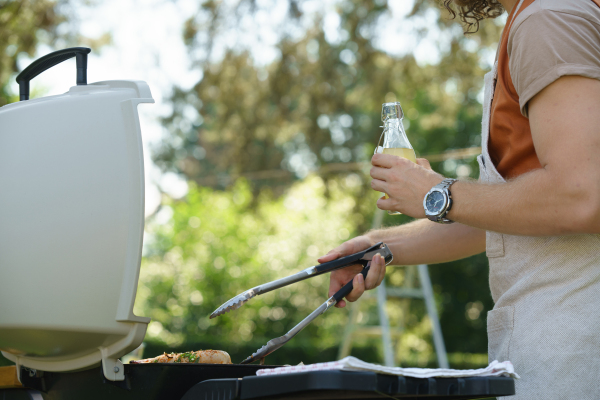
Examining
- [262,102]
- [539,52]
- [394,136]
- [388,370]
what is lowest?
[388,370]

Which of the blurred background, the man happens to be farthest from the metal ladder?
the man

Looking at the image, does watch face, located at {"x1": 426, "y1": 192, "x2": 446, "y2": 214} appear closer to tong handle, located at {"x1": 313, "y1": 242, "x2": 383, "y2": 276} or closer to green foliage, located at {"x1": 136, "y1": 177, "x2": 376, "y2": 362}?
tong handle, located at {"x1": 313, "y1": 242, "x2": 383, "y2": 276}

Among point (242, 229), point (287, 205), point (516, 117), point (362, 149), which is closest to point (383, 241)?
point (516, 117)

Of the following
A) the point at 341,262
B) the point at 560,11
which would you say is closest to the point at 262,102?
the point at 341,262

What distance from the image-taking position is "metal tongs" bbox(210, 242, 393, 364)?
46.4 inches

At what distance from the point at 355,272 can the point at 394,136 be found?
15.4 inches

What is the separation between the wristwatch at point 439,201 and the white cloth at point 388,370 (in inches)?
11.9

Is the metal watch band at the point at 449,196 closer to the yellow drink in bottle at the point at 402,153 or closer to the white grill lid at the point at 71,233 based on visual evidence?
the yellow drink in bottle at the point at 402,153

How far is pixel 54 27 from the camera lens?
20.9ft

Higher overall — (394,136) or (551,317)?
(394,136)

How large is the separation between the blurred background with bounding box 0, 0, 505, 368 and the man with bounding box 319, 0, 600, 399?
3.54 metres

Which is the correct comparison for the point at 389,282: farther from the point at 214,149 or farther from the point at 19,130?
the point at 19,130

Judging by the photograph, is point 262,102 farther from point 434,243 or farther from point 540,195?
point 540,195

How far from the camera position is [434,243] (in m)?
1.53
